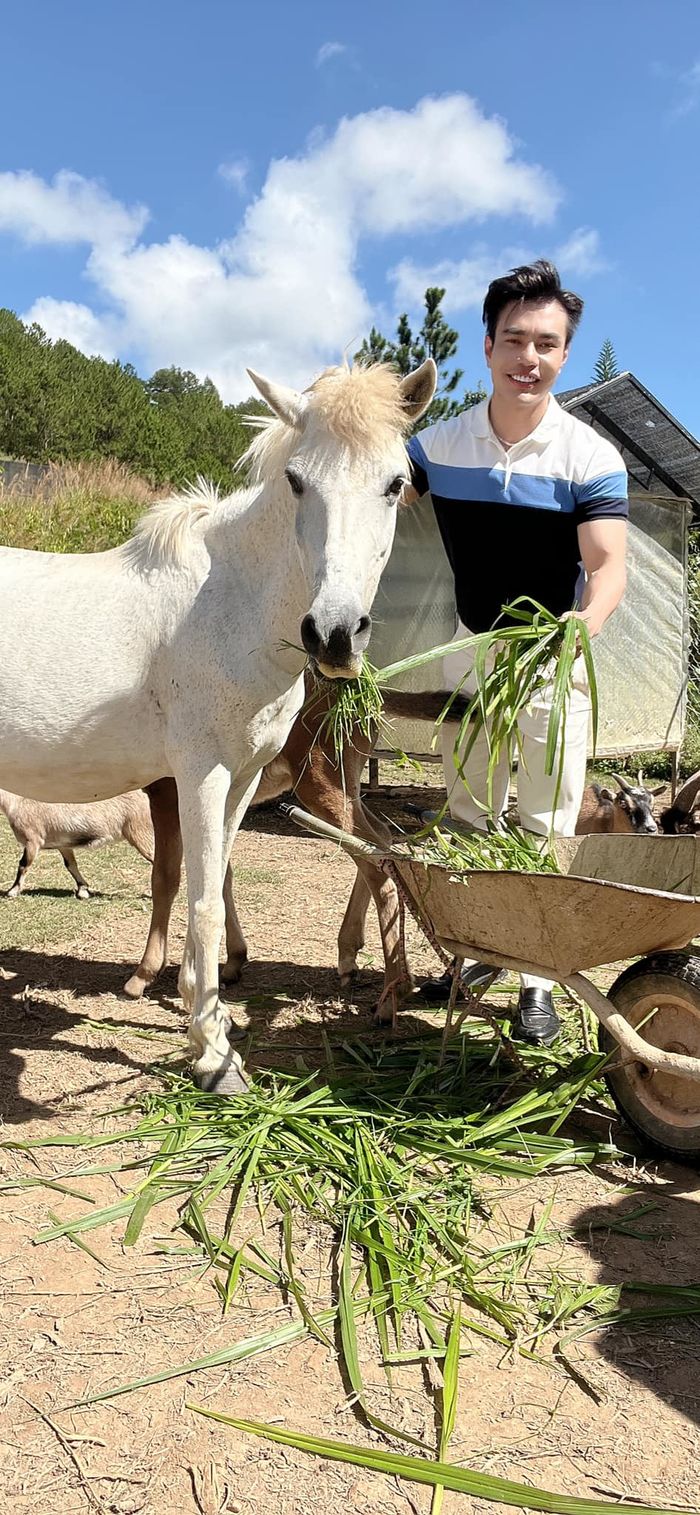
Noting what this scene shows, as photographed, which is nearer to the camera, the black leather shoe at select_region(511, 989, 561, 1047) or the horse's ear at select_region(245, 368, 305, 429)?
the horse's ear at select_region(245, 368, 305, 429)

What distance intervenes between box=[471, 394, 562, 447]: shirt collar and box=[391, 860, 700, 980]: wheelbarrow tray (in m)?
1.57

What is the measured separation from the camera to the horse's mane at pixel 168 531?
10.7 ft

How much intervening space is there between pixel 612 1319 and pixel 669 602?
8932 millimetres

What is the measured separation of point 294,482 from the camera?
9.03ft

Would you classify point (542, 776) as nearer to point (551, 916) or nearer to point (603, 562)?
point (603, 562)

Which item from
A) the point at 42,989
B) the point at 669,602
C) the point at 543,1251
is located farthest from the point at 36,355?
the point at 543,1251

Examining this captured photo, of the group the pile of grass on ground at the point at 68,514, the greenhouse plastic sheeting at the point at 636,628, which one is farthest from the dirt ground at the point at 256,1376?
the pile of grass on ground at the point at 68,514

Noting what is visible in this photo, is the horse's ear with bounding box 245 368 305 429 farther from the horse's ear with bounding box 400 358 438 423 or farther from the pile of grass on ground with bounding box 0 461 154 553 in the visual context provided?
the pile of grass on ground with bounding box 0 461 154 553

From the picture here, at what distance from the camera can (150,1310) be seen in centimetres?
215

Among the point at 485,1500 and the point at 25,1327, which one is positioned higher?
the point at 485,1500

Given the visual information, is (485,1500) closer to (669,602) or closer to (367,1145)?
(367,1145)

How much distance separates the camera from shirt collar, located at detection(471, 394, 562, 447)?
338 centimetres

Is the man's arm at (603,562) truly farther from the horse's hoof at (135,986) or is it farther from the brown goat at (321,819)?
the horse's hoof at (135,986)

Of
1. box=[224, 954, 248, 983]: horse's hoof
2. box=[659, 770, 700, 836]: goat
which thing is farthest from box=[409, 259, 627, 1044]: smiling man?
box=[659, 770, 700, 836]: goat
